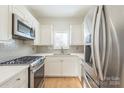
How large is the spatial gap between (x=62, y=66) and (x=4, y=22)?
132 inches

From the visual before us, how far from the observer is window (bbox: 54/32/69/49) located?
18.8 feet

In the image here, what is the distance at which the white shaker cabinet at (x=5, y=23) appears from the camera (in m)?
1.85

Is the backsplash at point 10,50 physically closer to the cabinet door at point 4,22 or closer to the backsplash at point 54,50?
the cabinet door at point 4,22

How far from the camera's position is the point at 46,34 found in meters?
5.48

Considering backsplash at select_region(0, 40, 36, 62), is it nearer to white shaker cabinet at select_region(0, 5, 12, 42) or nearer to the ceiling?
white shaker cabinet at select_region(0, 5, 12, 42)

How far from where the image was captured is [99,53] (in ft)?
4.12

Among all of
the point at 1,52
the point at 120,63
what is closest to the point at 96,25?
the point at 120,63

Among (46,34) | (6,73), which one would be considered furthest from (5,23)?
(46,34)

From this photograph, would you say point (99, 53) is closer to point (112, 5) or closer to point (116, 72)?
point (116, 72)

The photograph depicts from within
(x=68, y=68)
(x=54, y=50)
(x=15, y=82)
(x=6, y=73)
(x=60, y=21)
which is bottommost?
(x=68, y=68)

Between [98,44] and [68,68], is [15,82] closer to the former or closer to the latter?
[98,44]

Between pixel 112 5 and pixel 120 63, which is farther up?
pixel 112 5

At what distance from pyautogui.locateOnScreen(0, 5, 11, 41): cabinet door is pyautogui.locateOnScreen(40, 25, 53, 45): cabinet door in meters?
3.39

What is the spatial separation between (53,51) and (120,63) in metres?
4.52
